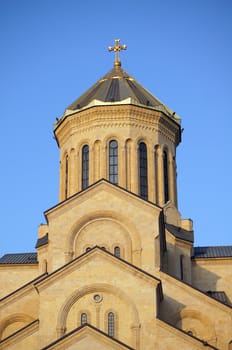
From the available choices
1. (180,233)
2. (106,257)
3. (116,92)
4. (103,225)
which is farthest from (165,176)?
(106,257)

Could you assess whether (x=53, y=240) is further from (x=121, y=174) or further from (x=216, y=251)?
(x=216, y=251)

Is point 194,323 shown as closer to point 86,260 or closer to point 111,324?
point 111,324

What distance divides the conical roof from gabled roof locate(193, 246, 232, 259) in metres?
9.11

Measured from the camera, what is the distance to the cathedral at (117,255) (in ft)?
104

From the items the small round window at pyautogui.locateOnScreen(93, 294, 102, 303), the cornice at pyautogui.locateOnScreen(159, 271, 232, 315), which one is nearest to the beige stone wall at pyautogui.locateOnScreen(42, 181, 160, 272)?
the cornice at pyautogui.locateOnScreen(159, 271, 232, 315)

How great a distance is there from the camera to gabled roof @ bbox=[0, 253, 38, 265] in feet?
145

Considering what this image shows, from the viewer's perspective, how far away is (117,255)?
35969 mm

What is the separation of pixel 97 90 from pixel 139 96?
2.91 metres

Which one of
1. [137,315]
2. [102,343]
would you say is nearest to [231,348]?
[137,315]

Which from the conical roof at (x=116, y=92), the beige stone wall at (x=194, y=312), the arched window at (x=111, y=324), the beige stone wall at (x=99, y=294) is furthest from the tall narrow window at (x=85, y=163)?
the arched window at (x=111, y=324)

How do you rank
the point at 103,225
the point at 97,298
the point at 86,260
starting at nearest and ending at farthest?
the point at 97,298
the point at 86,260
the point at 103,225

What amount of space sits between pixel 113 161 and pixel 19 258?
26.4ft

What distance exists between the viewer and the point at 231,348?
113 feet

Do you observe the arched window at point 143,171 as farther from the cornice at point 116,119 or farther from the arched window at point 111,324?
the arched window at point 111,324
